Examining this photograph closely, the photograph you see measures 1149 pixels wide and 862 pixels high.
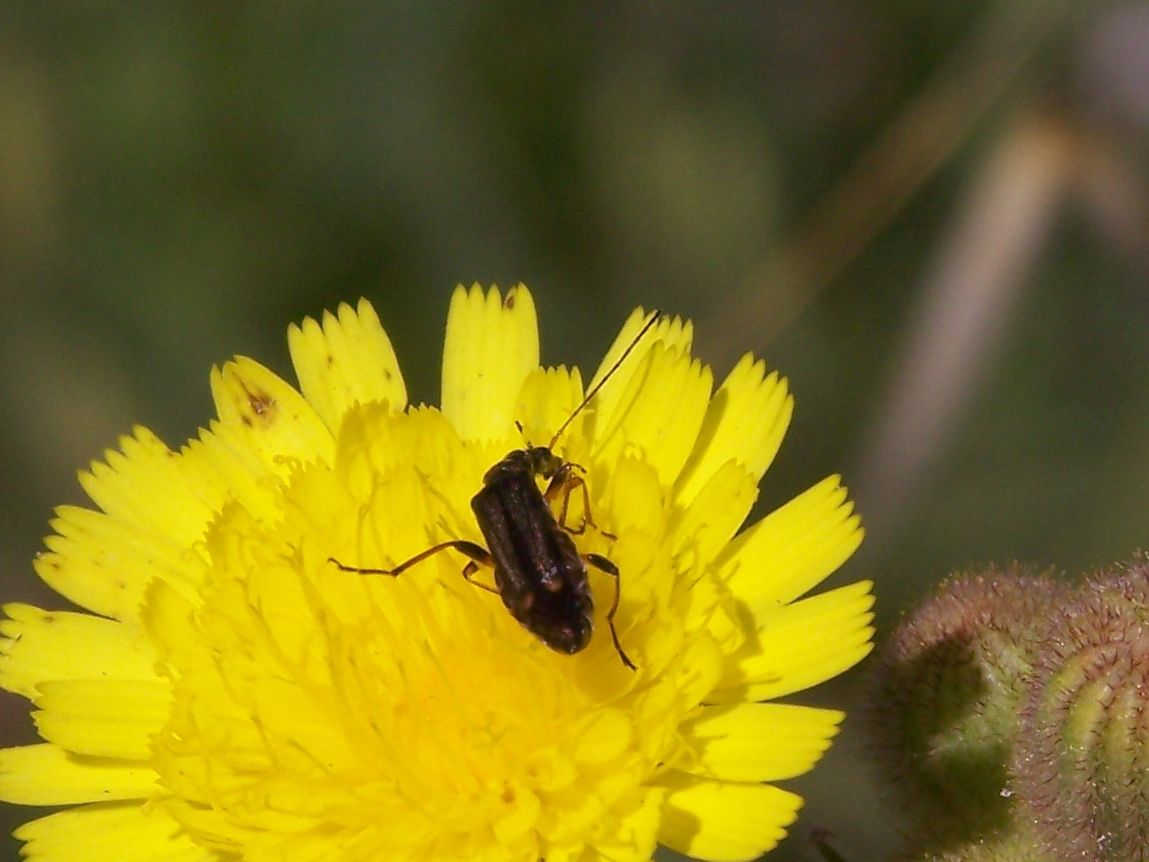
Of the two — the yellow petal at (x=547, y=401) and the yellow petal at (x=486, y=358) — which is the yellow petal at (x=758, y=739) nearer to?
the yellow petal at (x=547, y=401)

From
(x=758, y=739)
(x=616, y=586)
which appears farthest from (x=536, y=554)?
(x=758, y=739)

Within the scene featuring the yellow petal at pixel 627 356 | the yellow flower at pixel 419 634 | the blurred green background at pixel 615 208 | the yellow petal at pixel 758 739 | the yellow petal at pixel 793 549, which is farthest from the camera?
the blurred green background at pixel 615 208

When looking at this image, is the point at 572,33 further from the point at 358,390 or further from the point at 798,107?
the point at 358,390

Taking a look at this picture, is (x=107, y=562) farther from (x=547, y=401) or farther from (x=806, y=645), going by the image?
(x=806, y=645)

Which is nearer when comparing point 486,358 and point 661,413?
point 661,413

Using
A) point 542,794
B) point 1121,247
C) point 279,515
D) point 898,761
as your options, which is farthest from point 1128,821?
point 1121,247

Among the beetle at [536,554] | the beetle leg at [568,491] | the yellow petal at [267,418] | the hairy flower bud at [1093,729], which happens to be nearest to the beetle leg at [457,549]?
the beetle at [536,554]
